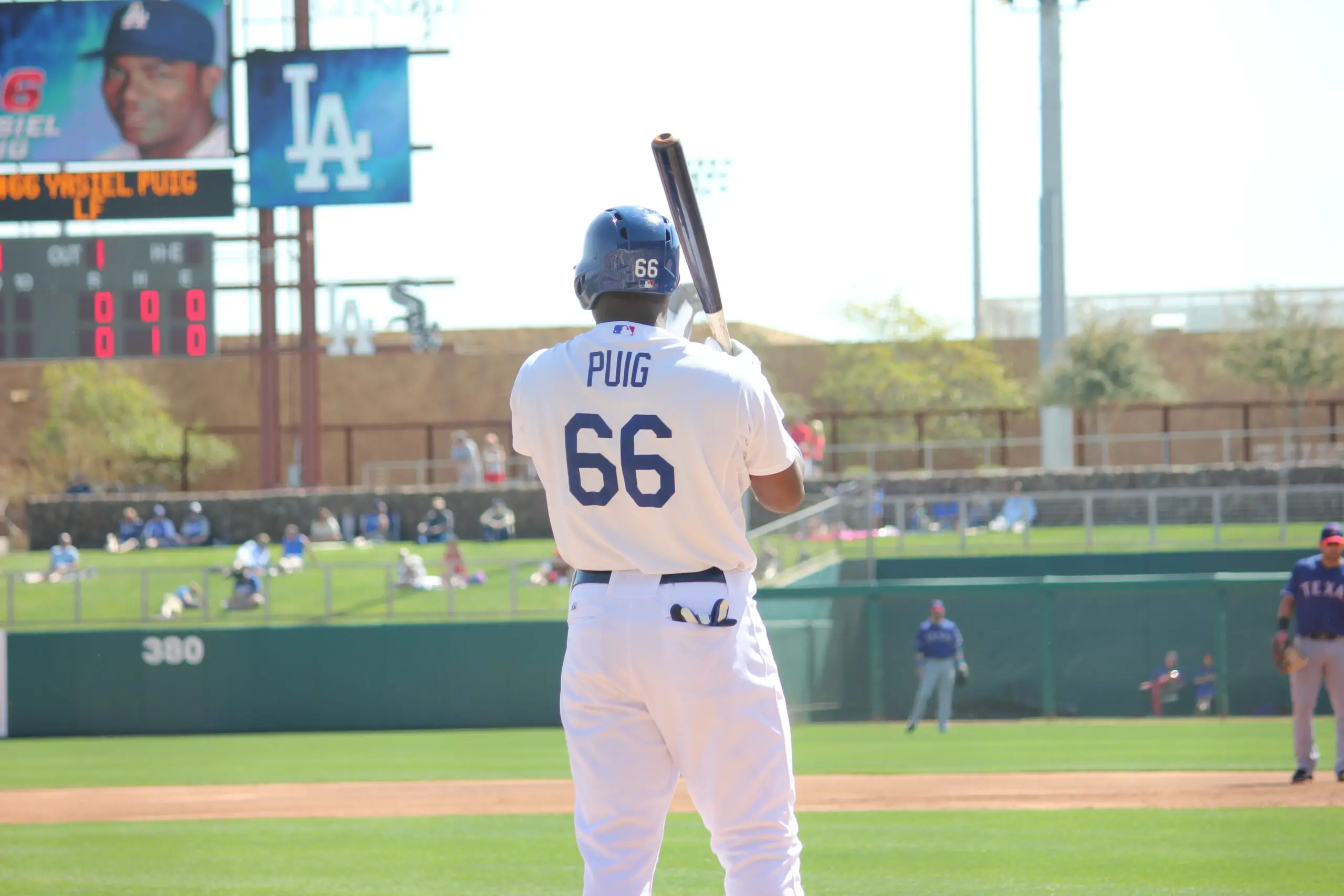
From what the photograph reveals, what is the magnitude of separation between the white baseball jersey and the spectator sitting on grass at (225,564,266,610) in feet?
64.0

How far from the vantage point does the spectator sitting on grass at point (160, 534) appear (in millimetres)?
31391

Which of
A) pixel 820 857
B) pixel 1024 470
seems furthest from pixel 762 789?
pixel 1024 470

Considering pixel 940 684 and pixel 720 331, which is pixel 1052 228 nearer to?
pixel 940 684

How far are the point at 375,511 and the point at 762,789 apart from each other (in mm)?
29428

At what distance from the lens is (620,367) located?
12.8 feet

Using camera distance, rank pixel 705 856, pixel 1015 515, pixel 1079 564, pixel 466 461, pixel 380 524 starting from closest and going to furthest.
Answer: pixel 705 856 → pixel 1079 564 → pixel 1015 515 → pixel 380 524 → pixel 466 461

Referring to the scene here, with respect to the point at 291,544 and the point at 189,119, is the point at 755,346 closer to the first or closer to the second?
the point at 291,544

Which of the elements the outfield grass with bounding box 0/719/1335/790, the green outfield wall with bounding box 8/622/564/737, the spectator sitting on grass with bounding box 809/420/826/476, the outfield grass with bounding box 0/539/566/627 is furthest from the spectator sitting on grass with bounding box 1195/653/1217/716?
the spectator sitting on grass with bounding box 809/420/826/476

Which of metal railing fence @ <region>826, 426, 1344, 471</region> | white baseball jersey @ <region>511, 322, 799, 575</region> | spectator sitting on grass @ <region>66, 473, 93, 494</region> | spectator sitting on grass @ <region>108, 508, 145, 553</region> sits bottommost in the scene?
spectator sitting on grass @ <region>108, 508, 145, 553</region>

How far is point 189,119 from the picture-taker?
24281 millimetres

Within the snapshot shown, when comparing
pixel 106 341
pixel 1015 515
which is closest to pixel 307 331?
pixel 106 341

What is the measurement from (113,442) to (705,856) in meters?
40.5

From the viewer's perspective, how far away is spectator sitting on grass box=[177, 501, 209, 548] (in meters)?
31.5

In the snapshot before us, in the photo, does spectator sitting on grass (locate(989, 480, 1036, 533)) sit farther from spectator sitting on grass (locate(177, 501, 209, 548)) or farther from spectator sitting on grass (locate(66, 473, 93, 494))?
spectator sitting on grass (locate(66, 473, 93, 494))
